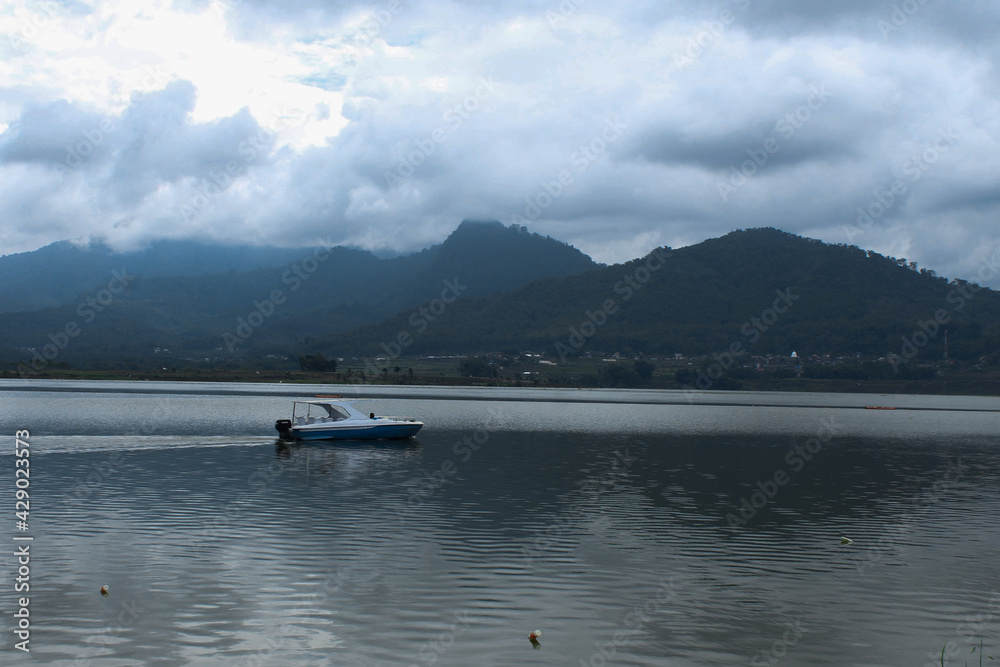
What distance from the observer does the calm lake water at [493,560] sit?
1925cm

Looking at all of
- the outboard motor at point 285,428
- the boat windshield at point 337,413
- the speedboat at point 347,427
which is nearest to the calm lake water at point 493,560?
the outboard motor at point 285,428

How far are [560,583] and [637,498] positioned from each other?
1791 centimetres

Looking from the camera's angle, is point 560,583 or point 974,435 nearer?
point 560,583

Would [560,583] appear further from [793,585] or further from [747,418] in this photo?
[747,418]

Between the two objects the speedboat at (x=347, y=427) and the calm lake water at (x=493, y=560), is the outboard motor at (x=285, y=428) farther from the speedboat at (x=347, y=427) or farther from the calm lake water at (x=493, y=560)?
the calm lake water at (x=493, y=560)

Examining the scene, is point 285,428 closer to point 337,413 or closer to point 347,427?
point 347,427

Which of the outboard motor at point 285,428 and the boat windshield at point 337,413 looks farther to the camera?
the boat windshield at point 337,413

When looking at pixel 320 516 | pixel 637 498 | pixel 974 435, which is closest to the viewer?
pixel 320 516

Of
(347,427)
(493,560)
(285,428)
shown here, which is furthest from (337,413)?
(493,560)

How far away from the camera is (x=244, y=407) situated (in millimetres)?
117125

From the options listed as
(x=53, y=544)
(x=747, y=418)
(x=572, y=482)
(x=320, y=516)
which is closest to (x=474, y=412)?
(x=747, y=418)

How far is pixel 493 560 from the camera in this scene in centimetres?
2716

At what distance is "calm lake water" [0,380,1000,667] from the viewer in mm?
19250

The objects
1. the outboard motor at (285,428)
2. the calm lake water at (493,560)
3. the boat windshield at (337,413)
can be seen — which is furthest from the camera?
the boat windshield at (337,413)
